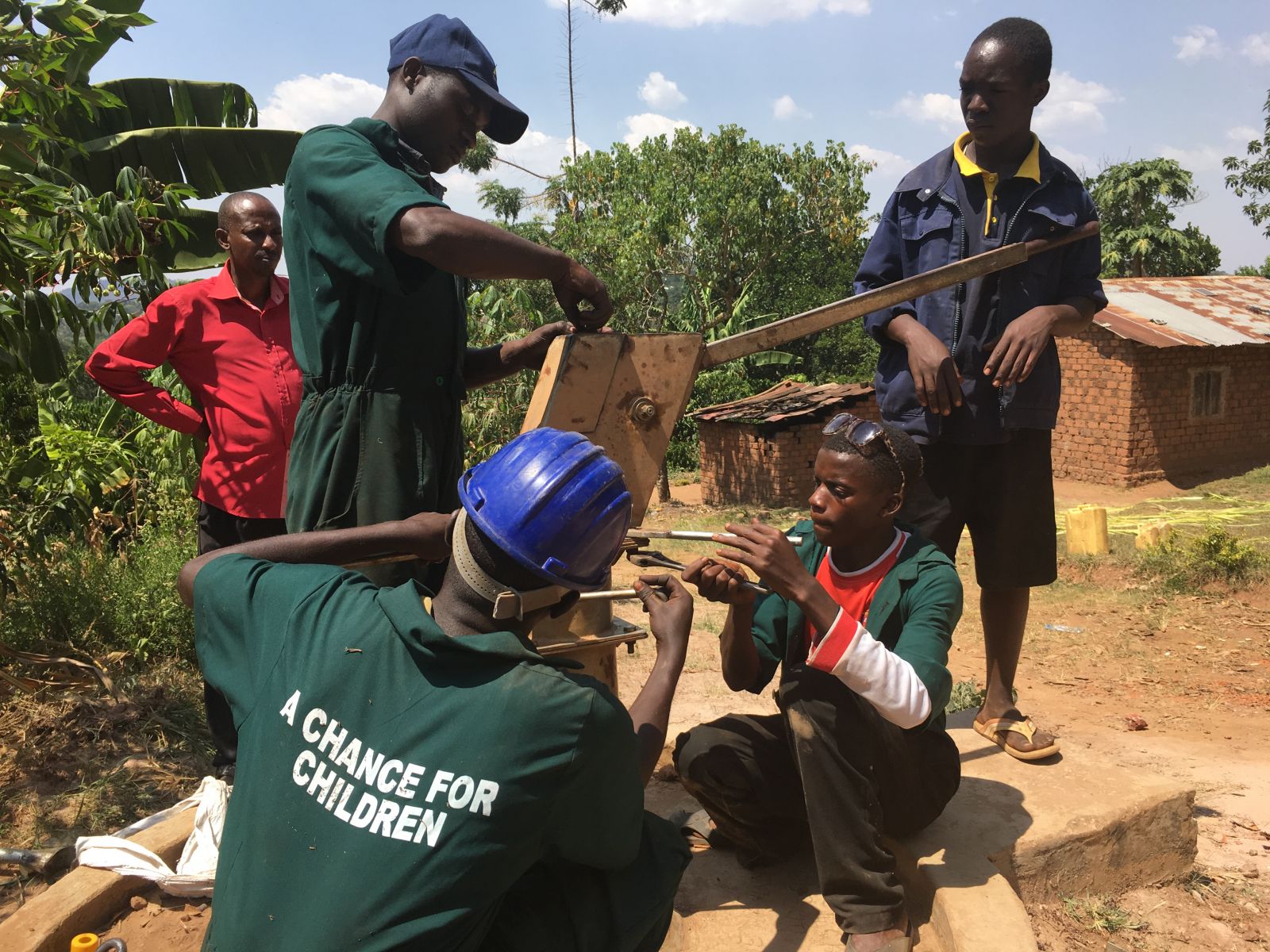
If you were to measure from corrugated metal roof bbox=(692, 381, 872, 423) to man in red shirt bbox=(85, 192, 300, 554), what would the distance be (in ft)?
36.6

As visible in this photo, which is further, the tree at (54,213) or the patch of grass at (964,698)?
the patch of grass at (964,698)

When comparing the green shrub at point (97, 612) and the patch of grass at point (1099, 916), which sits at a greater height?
the green shrub at point (97, 612)

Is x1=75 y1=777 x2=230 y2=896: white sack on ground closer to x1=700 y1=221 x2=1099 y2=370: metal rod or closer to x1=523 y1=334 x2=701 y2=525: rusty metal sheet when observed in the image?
x1=523 y1=334 x2=701 y2=525: rusty metal sheet

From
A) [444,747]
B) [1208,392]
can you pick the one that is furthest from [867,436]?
[1208,392]

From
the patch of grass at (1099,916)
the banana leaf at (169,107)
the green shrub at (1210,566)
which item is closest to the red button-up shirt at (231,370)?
the patch of grass at (1099,916)

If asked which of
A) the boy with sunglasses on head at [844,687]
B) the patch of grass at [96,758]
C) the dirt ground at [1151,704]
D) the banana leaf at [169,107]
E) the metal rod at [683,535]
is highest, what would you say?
the banana leaf at [169,107]

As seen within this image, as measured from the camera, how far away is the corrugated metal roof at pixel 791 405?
1420 cm

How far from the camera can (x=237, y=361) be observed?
10.9ft

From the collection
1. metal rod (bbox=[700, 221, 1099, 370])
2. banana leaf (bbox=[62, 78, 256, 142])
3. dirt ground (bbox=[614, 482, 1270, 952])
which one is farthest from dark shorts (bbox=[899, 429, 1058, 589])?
banana leaf (bbox=[62, 78, 256, 142])

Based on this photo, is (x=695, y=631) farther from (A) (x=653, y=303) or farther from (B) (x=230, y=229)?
(A) (x=653, y=303)

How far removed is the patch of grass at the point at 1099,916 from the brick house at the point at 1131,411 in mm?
11479

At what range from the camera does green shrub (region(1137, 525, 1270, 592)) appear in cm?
750

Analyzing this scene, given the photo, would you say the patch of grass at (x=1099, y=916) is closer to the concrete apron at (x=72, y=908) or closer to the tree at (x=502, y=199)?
the concrete apron at (x=72, y=908)

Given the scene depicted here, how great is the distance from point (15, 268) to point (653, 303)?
662 inches
